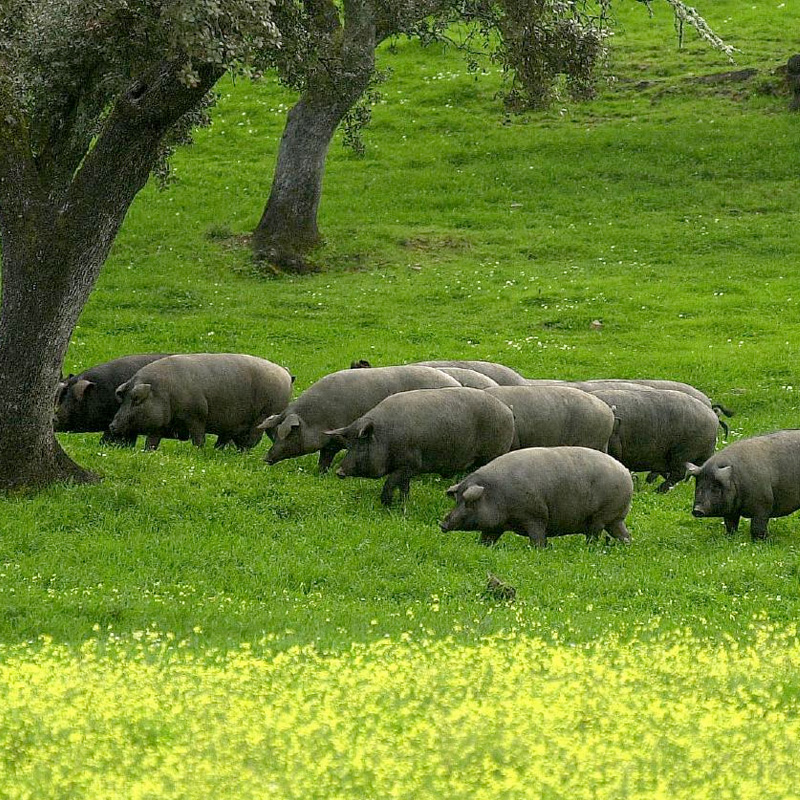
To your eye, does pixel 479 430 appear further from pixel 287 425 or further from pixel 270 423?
pixel 270 423

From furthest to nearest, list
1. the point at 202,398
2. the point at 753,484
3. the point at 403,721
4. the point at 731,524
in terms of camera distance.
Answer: the point at 202,398 → the point at 731,524 → the point at 753,484 → the point at 403,721

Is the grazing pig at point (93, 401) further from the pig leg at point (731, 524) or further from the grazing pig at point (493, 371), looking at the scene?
the pig leg at point (731, 524)

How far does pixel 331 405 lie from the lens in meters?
16.9

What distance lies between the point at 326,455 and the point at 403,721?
8.80m

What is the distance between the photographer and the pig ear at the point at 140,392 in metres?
17.1

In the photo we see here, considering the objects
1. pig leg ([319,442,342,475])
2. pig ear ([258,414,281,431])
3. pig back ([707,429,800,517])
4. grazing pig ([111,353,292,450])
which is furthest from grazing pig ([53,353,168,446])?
pig back ([707,429,800,517])

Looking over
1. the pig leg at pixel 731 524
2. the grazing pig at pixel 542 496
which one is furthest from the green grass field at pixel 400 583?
the grazing pig at pixel 542 496

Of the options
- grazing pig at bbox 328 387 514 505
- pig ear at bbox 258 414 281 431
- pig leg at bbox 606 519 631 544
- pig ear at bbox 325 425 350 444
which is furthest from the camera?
pig ear at bbox 258 414 281 431

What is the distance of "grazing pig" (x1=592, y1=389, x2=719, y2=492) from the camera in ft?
57.9

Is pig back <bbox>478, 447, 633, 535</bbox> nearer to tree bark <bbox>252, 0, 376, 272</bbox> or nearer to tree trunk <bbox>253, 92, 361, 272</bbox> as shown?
tree bark <bbox>252, 0, 376, 272</bbox>

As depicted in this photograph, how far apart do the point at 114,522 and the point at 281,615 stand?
334 cm

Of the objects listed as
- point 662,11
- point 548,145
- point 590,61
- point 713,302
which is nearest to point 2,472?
point 590,61

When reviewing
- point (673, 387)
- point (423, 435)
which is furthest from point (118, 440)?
point (673, 387)

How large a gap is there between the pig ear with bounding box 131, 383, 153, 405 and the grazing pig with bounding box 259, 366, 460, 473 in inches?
64.2
